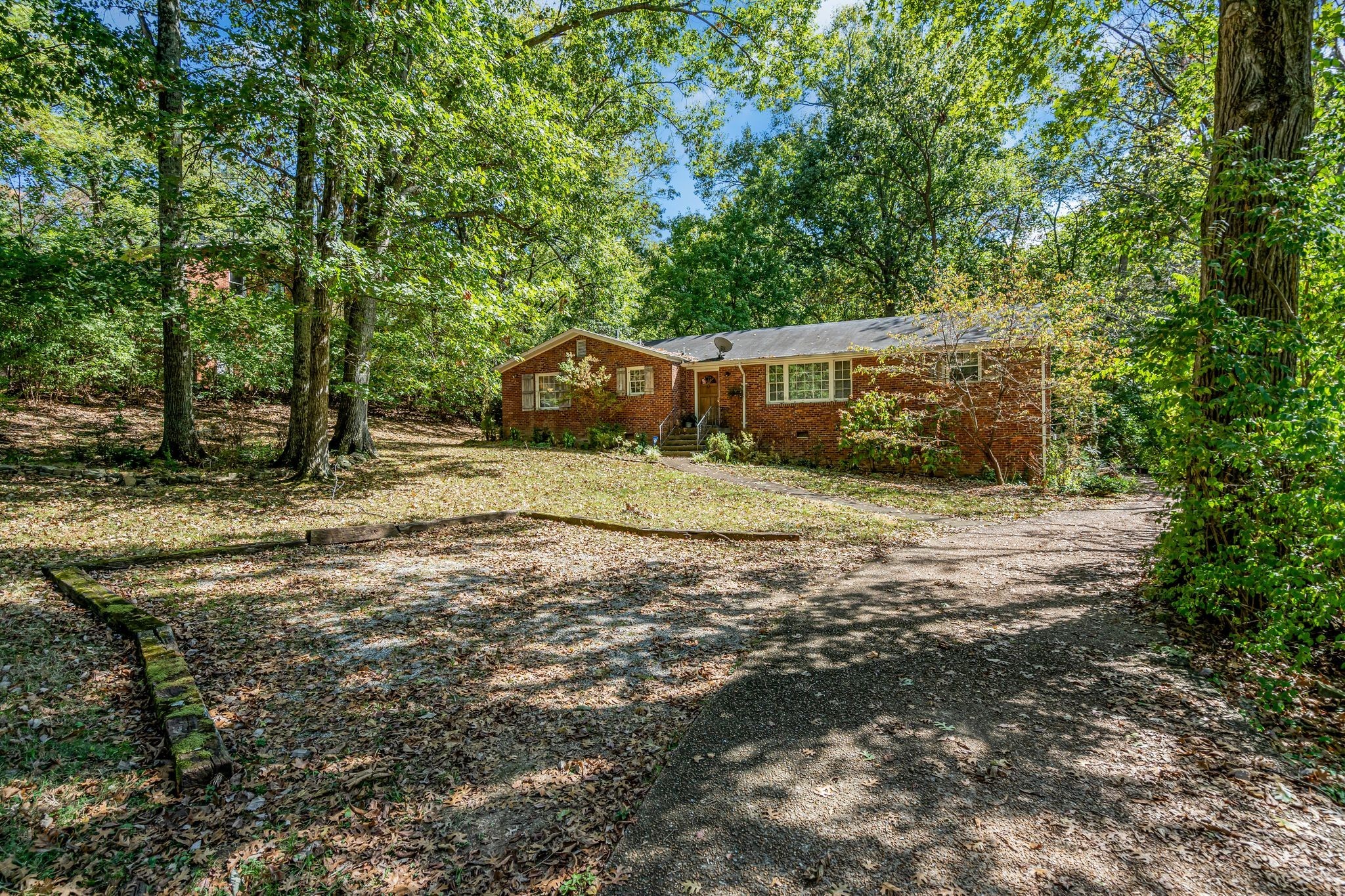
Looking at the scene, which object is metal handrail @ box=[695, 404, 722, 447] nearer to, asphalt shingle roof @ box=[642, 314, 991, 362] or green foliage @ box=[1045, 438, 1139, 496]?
asphalt shingle roof @ box=[642, 314, 991, 362]

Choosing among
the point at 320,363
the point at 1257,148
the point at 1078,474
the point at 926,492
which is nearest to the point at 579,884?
the point at 1257,148

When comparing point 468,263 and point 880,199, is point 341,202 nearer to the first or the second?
point 468,263

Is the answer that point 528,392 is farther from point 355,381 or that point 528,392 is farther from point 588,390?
point 355,381

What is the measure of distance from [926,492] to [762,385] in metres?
6.81

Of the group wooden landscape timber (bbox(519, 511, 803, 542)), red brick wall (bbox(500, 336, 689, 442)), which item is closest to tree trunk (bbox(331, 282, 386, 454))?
wooden landscape timber (bbox(519, 511, 803, 542))

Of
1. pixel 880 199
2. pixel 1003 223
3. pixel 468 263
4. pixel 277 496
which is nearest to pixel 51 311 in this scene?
pixel 277 496

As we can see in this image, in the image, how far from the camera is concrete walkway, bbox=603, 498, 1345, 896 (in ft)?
6.67

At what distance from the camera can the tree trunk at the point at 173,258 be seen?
26.0ft

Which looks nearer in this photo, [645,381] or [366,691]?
[366,691]

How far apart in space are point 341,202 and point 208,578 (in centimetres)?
818

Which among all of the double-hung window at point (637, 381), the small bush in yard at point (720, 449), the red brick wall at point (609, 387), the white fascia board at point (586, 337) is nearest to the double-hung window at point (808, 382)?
the small bush in yard at point (720, 449)

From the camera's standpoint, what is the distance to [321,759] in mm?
2738

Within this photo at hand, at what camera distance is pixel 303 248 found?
7.91 metres

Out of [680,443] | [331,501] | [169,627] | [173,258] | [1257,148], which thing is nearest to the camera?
[1257,148]
